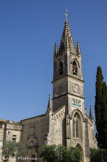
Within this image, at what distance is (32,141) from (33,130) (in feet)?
6.17

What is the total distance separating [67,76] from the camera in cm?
3994

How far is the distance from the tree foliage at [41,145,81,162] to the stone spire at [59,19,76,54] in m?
20.8

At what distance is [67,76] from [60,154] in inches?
602

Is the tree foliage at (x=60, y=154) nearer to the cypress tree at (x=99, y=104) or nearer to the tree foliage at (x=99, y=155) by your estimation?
the tree foliage at (x=99, y=155)

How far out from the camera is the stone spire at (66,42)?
142ft

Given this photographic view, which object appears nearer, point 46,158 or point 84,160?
point 46,158

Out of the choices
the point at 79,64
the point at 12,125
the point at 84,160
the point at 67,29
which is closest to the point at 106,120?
the point at 84,160

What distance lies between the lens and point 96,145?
39.6 metres

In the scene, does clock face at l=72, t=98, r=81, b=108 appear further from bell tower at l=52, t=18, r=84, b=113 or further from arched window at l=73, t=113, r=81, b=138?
arched window at l=73, t=113, r=81, b=138

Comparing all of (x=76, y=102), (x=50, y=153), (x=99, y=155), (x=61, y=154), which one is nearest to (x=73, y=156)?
(x=61, y=154)

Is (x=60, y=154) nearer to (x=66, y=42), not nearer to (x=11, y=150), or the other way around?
(x=11, y=150)

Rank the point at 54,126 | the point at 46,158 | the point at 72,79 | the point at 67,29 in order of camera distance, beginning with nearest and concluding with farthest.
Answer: the point at 46,158
the point at 54,126
the point at 72,79
the point at 67,29

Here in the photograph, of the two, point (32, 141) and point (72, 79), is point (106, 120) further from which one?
point (32, 141)

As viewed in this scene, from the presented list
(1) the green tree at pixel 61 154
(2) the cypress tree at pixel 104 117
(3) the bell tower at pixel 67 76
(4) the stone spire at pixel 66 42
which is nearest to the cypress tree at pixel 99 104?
(2) the cypress tree at pixel 104 117
